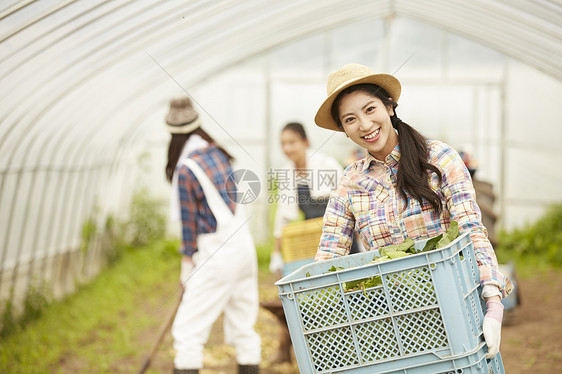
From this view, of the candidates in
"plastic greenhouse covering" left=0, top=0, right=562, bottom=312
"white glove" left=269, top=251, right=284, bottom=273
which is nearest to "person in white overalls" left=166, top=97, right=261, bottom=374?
"plastic greenhouse covering" left=0, top=0, right=562, bottom=312

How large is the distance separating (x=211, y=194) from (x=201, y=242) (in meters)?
0.30

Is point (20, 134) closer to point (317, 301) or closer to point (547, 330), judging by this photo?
point (317, 301)

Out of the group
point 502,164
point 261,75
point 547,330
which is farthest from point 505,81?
point 547,330

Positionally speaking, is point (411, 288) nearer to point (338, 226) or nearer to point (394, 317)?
point (394, 317)

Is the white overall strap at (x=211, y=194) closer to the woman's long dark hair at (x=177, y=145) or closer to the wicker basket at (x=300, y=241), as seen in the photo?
the woman's long dark hair at (x=177, y=145)

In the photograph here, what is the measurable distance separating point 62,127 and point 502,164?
730 cm

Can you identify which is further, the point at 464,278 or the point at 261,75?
the point at 261,75

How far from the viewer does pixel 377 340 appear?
6.42 feet

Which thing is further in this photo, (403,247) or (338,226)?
(338,226)

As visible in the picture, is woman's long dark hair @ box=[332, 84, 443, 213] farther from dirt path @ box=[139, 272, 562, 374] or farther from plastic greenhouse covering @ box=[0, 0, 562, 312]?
dirt path @ box=[139, 272, 562, 374]

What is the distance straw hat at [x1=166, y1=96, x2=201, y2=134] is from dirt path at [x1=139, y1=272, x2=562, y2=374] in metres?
2.09

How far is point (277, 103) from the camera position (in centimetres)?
1122

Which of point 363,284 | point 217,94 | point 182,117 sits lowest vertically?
point 363,284

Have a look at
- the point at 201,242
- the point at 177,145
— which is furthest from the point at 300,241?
the point at 177,145
